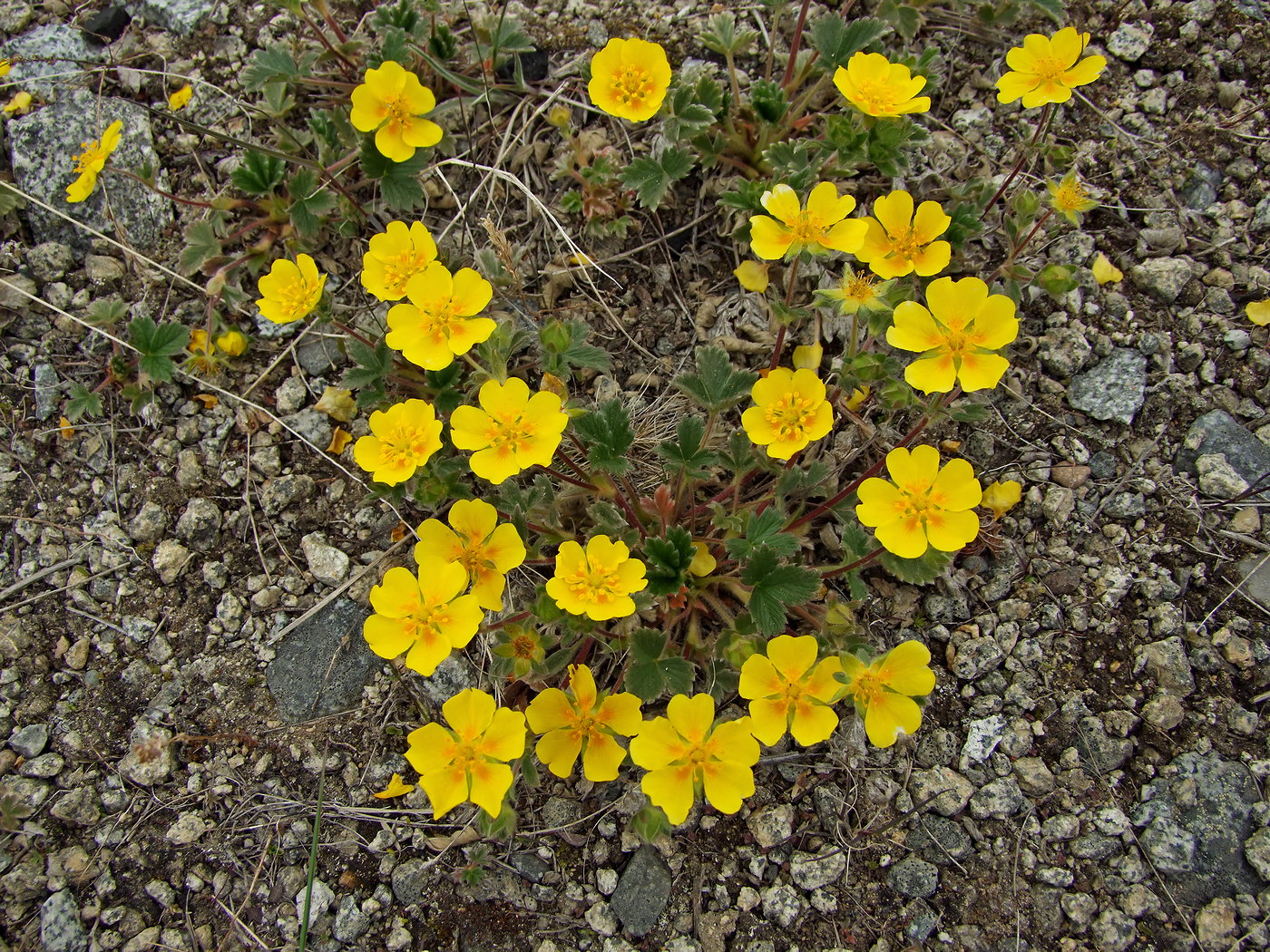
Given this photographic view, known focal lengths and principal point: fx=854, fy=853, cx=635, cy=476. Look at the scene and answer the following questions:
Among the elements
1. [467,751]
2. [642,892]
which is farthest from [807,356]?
[642,892]

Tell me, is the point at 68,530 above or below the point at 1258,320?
below

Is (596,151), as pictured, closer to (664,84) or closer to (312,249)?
(664,84)

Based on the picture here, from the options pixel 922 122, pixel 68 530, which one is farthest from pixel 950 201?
pixel 68 530

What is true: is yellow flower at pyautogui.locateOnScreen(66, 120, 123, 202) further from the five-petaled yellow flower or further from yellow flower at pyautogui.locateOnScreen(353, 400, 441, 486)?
the five-petaled yellow flower

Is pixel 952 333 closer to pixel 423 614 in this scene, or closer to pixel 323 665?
pixel 423 614

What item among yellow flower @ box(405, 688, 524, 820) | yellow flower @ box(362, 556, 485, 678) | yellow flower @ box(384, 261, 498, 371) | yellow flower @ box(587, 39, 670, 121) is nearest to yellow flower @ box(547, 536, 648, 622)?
yellow flower @ box(362, 556, 485, 678)

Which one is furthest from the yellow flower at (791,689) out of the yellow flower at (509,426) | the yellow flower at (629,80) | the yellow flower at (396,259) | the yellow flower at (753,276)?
the yellow flower at (629,80)

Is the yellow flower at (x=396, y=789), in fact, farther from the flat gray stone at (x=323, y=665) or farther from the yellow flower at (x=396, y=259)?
the yellow flower at (x=396, y=259)
